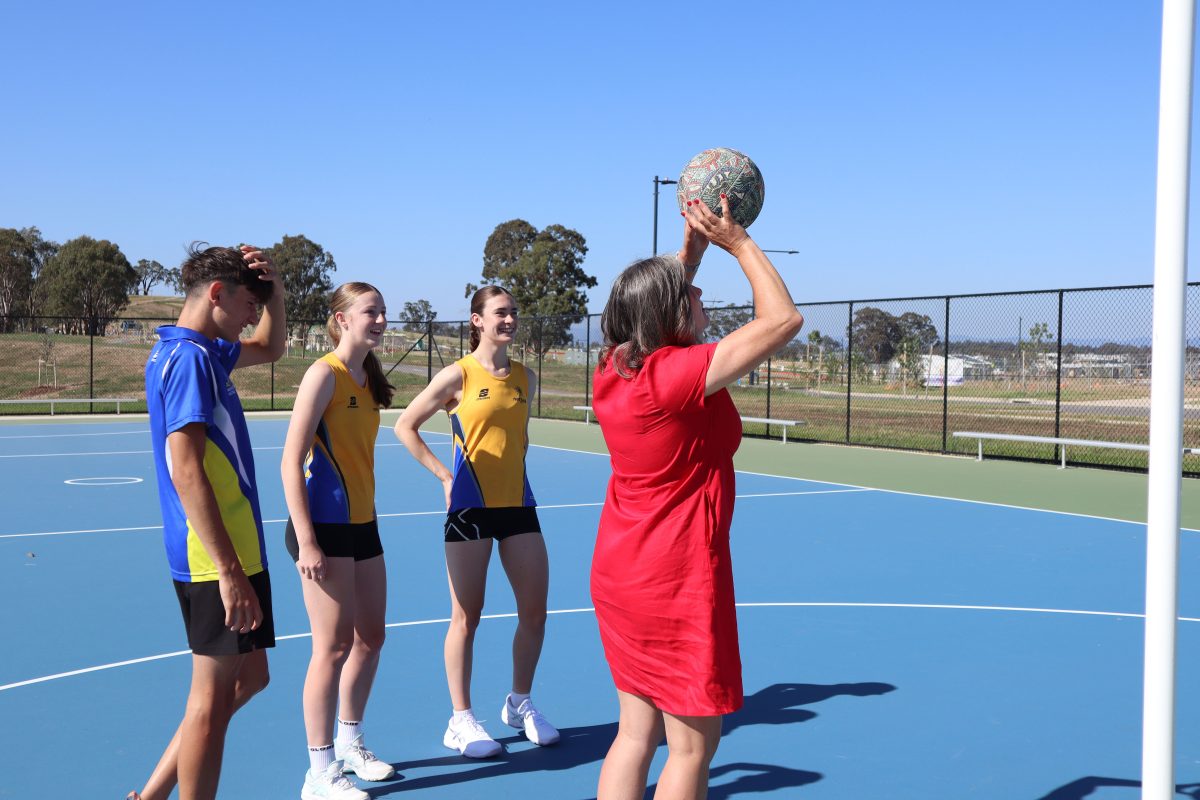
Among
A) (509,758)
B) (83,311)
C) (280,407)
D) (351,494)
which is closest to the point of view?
(351,494)

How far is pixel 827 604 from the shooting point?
6980 mm

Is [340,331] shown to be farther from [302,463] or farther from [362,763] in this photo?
[362,763]

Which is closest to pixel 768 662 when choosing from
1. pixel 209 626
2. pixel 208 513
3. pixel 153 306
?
pixel 209 626

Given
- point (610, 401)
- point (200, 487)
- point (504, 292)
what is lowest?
point (200, 487)

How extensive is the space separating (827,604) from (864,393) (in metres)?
17.3

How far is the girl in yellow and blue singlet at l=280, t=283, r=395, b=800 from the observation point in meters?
3.92

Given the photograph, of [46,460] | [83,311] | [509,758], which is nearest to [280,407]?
[46,460]

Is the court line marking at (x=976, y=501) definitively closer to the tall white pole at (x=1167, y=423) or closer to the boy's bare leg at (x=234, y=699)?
the tall white pole at (x=1167, y=423)

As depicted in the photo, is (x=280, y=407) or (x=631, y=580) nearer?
(x=631, y=580)

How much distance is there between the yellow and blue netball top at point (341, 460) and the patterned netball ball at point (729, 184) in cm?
147

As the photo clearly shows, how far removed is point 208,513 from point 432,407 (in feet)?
5.70

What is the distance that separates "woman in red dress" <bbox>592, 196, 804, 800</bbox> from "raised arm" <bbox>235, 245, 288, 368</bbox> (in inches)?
52.8

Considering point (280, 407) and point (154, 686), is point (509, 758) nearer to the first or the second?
point (154, 686)

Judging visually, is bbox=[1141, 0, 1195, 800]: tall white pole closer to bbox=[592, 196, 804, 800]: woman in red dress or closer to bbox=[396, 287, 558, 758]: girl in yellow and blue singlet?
bbox=[592, 196, 804, 800]: woman in red dress
